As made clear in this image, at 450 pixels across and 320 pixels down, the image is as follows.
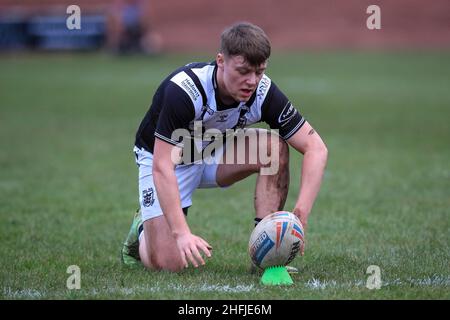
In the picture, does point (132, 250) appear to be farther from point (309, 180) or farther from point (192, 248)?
point (309, 180)

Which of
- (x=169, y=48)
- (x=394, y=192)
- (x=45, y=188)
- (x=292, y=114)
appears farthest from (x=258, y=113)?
(x=169, y=48)

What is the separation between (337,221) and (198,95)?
245 centimetres

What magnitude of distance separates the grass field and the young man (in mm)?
316

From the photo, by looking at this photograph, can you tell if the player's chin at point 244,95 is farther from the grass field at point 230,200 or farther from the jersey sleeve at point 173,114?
the grass field at point 230,200

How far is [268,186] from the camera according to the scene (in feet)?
18.0

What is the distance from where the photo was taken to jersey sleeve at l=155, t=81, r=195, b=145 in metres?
5.03

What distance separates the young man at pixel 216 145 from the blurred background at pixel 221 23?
2020 cm

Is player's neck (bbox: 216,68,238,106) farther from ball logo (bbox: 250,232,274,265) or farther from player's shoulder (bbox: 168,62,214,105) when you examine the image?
ball logo (bbox: 250,232,274,265)

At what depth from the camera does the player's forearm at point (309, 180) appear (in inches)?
201

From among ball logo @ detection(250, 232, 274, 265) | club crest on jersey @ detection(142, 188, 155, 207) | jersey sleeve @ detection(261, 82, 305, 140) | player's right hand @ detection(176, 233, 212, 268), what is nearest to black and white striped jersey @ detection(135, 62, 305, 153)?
jersey sleeve @ detection(261, 82, 305, 140)

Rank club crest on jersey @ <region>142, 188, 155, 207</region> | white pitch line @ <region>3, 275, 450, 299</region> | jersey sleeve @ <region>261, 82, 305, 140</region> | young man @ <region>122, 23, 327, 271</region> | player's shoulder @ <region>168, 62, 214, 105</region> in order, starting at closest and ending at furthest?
white pitch line @ <region>3, 275, 450, 299</region>, young man @ <region>122, 23, 327, 271</region>, player's shoulder @ <region>168, 62, 214, 105</region>, jersey sleeve @ <region>261, 82, 305, 140</region>, club crest on jersey @ <region>142, 188, 155, 207</region>

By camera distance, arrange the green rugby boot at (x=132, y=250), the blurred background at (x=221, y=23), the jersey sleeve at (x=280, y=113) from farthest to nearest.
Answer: the blurred background at (x=221, y=23) → the green rugby boot at (x=132, y=250) → the jersey sleeve at (x=280, y=113)

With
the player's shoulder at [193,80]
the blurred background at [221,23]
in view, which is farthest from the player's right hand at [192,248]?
the blurred background at [221,23]

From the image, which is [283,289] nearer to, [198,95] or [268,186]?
[268,186]
